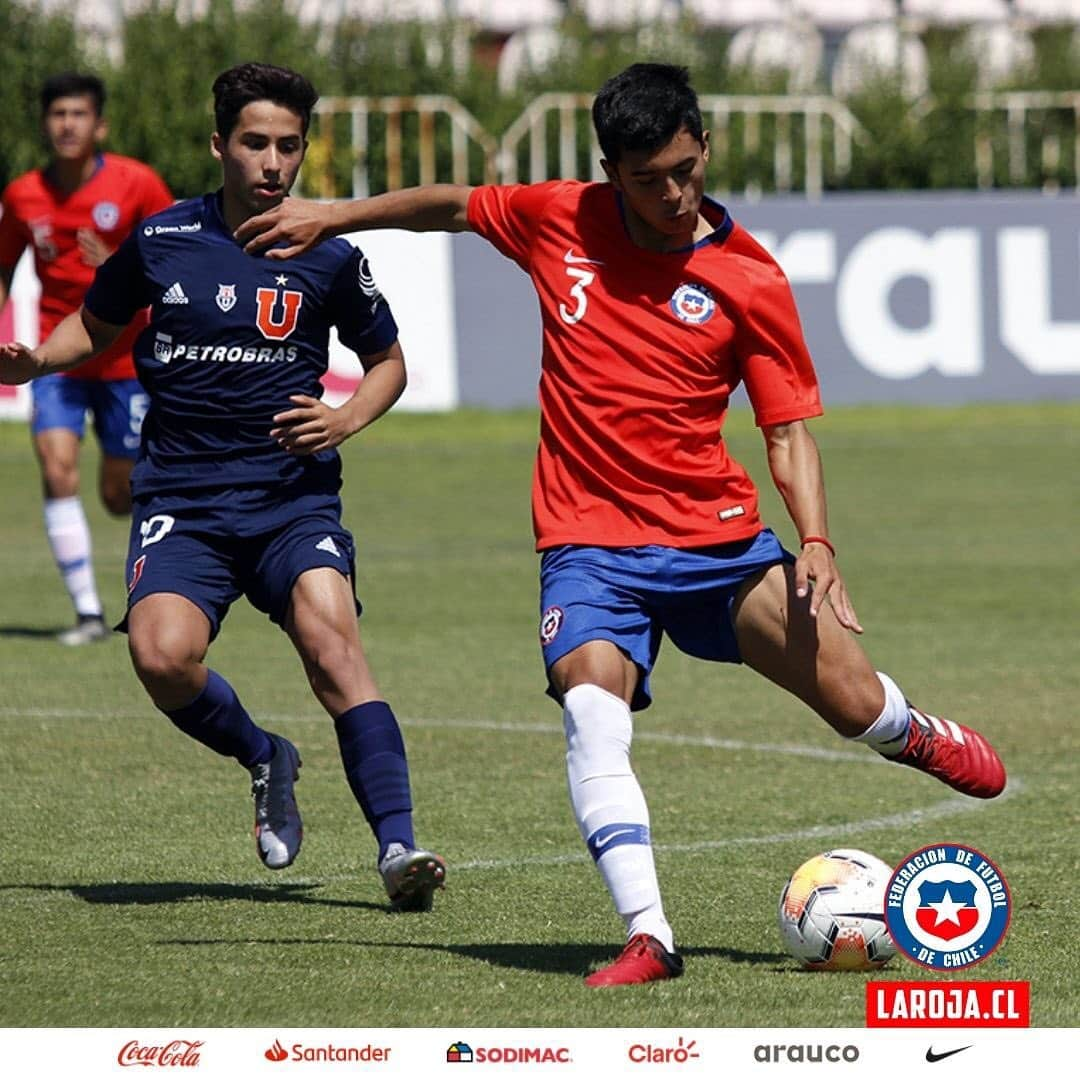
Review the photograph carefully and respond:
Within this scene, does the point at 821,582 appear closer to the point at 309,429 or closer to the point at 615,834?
the point at 615,834

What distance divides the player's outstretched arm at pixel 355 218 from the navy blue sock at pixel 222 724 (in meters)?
1.36

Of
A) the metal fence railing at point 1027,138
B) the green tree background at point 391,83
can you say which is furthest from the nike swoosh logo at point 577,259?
the metal fence railing at point 1027,138

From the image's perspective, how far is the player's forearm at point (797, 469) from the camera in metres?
6.21

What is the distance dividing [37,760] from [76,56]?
21.5 metres

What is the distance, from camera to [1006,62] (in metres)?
33.9

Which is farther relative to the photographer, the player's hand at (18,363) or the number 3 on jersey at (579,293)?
the player's hand at (18,363)

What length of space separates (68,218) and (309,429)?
628cm

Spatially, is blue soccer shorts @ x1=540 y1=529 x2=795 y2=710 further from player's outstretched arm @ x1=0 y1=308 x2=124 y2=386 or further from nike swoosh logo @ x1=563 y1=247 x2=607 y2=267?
player's outstretched arm @ x1=0 y1=308 x2=124 y2=386

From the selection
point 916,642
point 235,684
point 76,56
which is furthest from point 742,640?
point 76,56

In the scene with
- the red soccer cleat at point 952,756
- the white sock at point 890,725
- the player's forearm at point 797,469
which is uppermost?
the player's forearm at point 797,469

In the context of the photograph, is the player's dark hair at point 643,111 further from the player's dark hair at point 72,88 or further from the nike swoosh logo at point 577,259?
the player's dark hair at point 72,88

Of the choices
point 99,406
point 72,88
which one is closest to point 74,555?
point 99,406
